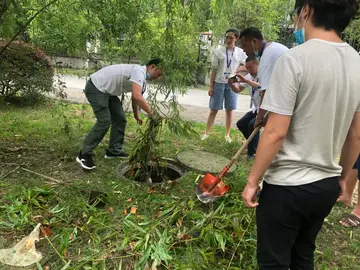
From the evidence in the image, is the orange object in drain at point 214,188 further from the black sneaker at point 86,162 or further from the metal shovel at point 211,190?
the black sneaker at point 86,162

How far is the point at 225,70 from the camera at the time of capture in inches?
208

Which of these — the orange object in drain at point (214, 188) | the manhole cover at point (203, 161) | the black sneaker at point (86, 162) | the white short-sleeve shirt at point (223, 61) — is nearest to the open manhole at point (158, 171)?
the manhole cover at point (203, 161)

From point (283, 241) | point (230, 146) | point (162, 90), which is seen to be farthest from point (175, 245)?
point (230, 146)

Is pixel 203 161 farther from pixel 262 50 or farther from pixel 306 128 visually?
pixel 306 128

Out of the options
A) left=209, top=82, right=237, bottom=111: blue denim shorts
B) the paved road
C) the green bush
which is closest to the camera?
left=209, top=82, right=237, bottom=111: blue denim shorts

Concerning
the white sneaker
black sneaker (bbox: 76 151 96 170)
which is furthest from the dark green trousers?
the white sneaker

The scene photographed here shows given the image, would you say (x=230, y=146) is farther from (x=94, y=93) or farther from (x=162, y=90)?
(x=94, y=93)

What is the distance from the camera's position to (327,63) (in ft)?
4.34

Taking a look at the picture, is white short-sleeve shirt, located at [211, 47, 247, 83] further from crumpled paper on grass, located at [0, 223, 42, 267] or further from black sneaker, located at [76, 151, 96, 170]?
crumpled paper on grass, located at [0, 223, 42, 267]

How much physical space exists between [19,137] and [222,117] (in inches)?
184

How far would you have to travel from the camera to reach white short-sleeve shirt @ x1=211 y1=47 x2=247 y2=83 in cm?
527

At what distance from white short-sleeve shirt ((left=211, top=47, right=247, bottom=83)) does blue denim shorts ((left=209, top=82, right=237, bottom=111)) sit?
13cm

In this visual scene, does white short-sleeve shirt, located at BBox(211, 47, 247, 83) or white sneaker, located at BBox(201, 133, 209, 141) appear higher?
white short-sleeve shirt, located at BBox(211, 47, 247, 83)

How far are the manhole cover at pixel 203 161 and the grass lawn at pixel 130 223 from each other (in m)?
0.18
